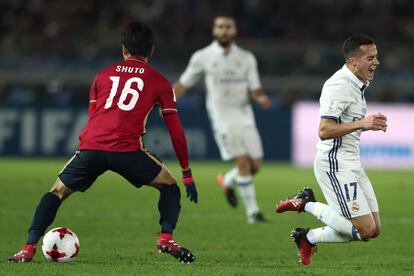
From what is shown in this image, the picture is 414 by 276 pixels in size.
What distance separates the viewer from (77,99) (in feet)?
79.8

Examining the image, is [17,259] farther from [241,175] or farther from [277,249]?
[241,175]

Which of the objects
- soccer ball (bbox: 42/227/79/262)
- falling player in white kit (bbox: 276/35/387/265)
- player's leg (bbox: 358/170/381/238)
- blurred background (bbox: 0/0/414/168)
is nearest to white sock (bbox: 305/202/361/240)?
falling player in white kit (bbox: 276/35/387/265)

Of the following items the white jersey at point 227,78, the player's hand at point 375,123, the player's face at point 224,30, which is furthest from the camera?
the white jersey at point 227,78

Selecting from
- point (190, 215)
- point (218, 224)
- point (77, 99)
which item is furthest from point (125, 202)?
point (77, 99)

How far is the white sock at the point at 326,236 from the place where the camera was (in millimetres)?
8617

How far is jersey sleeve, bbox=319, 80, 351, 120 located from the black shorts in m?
1.36

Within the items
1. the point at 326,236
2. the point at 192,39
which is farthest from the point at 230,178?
the point at 192,39

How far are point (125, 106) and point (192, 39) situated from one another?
18016mm

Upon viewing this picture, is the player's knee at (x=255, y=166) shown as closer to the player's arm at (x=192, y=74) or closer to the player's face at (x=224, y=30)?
the player's arm at (x=192, y=74)

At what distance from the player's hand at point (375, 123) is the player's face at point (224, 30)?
19.0 ft

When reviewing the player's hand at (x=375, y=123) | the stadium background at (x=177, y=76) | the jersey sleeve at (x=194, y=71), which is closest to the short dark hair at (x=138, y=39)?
the player's hand at (x=375, y=123)

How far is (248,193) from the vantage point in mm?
13086

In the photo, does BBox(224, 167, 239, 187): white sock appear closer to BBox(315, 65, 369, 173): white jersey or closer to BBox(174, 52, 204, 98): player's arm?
BBox(174, 52, 204, 98): player's arm

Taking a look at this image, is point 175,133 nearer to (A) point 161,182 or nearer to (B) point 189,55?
(A) point 161,182
